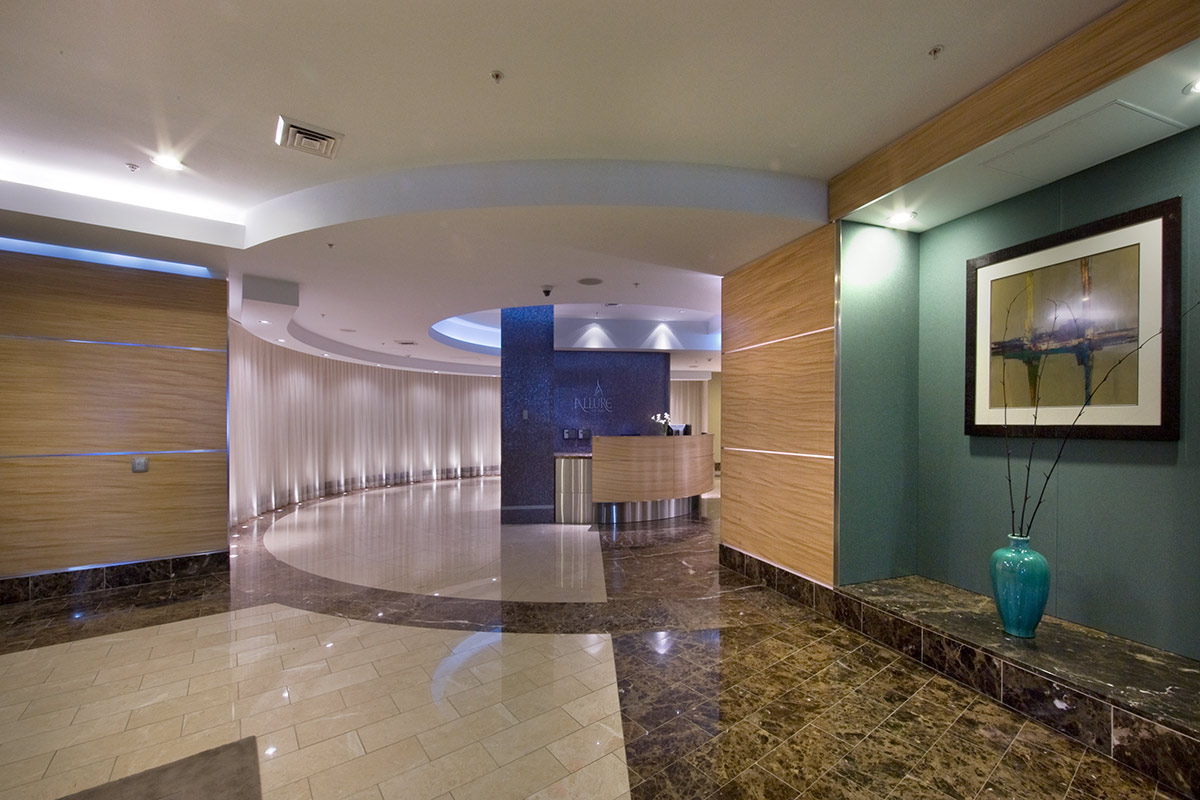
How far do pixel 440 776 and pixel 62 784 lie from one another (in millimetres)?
1530

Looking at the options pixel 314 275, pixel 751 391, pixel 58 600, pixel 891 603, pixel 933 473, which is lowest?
pixel 58 600

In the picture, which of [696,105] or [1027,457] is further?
[1027,457]

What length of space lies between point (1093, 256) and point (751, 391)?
2361mm

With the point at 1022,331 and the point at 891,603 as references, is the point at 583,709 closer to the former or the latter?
the point at 891,603

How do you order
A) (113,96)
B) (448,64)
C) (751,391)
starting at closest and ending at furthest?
(448,64), (113,96), (751,391)

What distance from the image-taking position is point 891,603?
334 centimetres

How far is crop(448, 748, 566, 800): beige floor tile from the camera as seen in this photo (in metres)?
1.96

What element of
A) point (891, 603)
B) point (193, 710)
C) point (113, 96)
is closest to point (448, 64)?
point (113, 96)

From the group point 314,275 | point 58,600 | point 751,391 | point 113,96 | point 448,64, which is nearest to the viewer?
point 448,64

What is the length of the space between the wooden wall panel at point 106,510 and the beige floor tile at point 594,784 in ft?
15.1

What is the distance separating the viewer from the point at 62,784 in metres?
2.04

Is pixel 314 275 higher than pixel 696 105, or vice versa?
pixel 696 105

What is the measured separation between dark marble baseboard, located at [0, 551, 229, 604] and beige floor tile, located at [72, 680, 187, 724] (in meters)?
2.40

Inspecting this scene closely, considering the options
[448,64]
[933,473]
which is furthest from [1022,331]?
[448,64]
